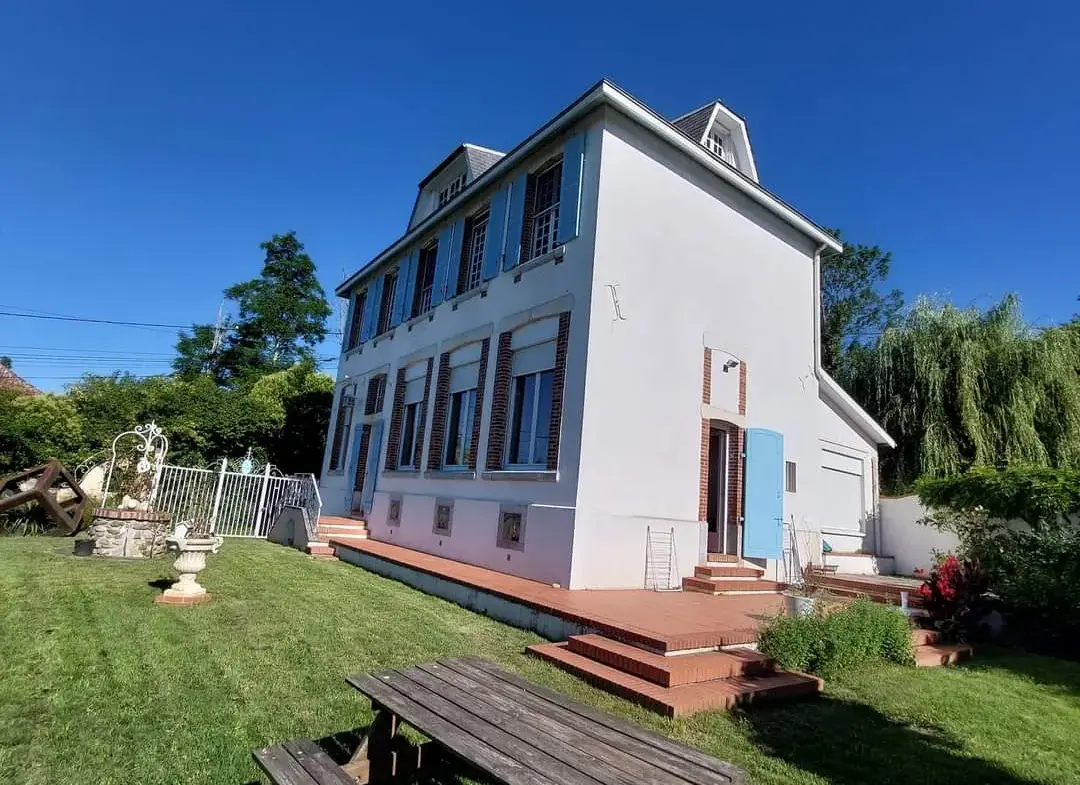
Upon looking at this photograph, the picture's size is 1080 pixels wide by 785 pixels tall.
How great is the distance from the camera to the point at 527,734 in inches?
94.2

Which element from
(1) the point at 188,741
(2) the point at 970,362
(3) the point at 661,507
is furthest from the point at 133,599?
(2) the point at 970,362

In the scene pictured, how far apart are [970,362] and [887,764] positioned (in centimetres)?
1454

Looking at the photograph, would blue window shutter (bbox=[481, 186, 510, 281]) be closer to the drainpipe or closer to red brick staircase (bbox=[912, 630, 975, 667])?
the drainpipe

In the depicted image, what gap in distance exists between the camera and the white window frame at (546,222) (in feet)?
33.4

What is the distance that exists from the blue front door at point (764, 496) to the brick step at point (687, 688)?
4785 millimetres

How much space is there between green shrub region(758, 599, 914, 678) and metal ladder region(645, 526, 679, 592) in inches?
105

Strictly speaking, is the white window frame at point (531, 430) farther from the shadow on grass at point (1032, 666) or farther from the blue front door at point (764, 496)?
the shadow on grass at point (1032, 666)

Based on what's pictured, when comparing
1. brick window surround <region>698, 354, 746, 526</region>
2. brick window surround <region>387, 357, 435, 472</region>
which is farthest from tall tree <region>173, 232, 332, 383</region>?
brick window surround <region>698, 354, 746, 526</region>

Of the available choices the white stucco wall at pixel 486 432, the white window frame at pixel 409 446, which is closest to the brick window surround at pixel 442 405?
the white stucco wall at pixel 486 432

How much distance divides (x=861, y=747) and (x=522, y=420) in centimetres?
668

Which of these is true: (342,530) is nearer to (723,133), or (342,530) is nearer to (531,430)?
(531,430)

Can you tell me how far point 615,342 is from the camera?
8656 millimetres

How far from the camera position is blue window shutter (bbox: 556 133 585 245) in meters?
9.20

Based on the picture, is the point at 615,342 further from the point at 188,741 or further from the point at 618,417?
the point at 188,741
